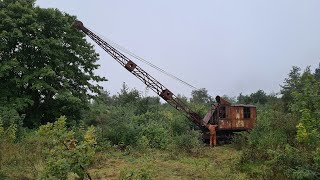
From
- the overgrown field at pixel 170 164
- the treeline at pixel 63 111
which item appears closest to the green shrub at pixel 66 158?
the overgrown field at pixel 170 164

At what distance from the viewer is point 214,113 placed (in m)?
18.7

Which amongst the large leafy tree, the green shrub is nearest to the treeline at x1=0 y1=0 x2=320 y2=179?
the large leafy tree

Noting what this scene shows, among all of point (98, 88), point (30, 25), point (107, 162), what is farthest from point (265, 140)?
point (30, 25)

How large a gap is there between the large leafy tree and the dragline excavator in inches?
74.5

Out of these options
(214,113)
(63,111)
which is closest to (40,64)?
(63,111)

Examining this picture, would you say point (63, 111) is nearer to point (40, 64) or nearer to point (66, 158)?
point (40, 64)

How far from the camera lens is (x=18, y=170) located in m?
9.29

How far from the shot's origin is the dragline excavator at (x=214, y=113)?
1827 cm

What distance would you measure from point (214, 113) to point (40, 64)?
9687mm

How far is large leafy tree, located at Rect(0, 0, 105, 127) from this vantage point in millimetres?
16391

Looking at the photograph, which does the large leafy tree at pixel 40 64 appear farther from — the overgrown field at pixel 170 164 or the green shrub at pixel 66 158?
the green shrub at pixel 66 158

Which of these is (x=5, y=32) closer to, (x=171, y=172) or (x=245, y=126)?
(x=171, y=172)

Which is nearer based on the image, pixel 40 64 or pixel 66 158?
pixel 66 158

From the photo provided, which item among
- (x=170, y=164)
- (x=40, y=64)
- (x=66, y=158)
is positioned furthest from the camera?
(x=40, y=64)
